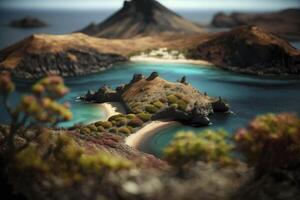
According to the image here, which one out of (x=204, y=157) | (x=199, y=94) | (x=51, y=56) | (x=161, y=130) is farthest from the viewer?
(x=51, y=56)

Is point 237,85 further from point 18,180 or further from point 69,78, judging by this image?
point 18,180

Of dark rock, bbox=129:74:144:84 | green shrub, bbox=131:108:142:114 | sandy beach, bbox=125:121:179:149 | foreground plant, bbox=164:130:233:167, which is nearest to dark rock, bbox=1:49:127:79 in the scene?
dark rock, bbox=129:74:144:84

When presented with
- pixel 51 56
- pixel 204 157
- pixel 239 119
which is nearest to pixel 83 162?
pixel 204 157

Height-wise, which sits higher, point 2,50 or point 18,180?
point 2,50

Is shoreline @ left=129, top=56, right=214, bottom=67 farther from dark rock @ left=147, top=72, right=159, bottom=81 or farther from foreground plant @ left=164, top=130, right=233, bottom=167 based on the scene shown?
foreground plant @ left=164, top=130, right=233, bottom=167

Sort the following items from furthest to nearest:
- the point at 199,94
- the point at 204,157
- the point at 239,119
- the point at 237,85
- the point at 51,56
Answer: the point at 51,56 → the point at 237,85 → the point at 199,94 → the point at 239,119 → the point at 204,157

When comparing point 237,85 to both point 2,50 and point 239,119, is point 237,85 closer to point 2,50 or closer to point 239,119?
point 239,119

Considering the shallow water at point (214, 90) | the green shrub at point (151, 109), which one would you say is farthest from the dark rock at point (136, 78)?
the green shrub at point (151, 109)

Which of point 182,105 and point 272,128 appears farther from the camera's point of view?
point 182,105
